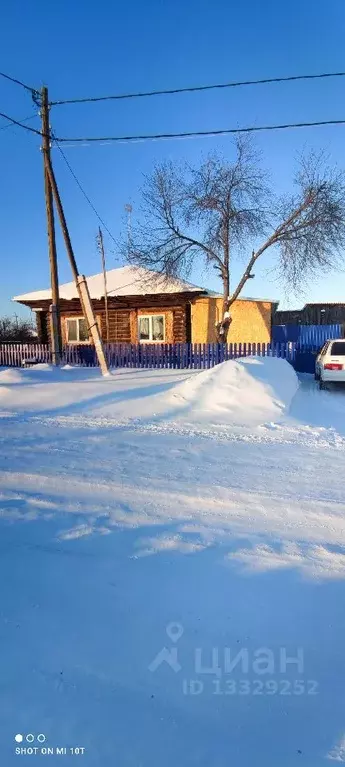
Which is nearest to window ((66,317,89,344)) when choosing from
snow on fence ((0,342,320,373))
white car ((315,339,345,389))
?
snow on fence ((0,342,320,373))

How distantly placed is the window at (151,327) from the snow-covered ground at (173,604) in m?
14.9

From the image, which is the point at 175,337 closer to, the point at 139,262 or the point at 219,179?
the point at 139,262

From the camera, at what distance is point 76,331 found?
2230 cm

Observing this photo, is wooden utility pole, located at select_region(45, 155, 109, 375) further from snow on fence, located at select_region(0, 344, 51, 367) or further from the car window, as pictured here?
the car window

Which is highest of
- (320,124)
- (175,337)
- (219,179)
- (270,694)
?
(219,179)

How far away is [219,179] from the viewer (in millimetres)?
18734

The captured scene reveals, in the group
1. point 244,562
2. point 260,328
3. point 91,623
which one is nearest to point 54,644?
point 91,623

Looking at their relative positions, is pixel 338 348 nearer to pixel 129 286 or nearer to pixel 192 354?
pixel 192 354

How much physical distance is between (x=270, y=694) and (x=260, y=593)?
679 millimetres

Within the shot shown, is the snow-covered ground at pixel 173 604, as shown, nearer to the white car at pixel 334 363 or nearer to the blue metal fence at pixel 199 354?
the white car at pixel 334 363

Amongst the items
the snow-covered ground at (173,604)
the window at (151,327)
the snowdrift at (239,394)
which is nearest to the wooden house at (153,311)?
the window at (151,327)

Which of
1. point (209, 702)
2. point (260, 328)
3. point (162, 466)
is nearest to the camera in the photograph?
point (209, 702)

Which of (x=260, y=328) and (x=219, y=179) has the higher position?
(x=219, y=179)

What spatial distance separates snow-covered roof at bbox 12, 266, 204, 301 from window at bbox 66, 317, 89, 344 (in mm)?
1762
